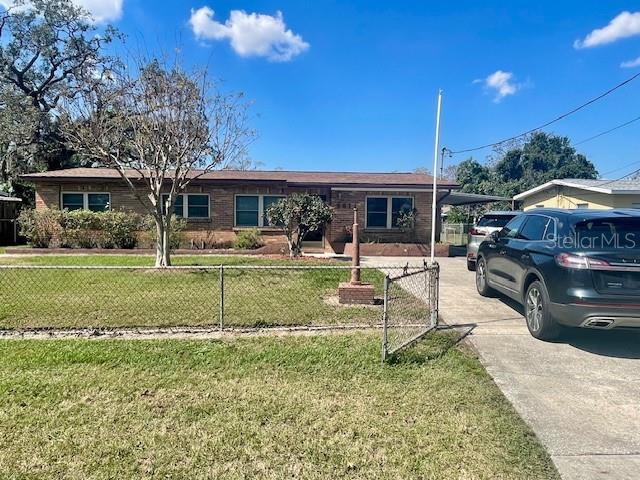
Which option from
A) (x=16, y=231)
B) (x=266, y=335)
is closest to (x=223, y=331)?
(x=266, y=335)

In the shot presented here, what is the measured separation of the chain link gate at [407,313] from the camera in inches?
176

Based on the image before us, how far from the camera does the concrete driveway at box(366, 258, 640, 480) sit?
2.82 meters

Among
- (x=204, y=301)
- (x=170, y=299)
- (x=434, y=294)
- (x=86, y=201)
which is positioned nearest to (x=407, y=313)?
(x=434, y=294)

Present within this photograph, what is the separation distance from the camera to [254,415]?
3264mm

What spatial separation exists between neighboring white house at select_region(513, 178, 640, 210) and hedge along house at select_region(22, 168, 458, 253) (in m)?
6.38

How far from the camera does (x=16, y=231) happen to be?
18.3 m

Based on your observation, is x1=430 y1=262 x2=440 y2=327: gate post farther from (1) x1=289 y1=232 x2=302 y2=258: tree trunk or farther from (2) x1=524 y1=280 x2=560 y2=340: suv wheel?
(1) x1=289 y1=232 x2=302 y2=258: tree trunk

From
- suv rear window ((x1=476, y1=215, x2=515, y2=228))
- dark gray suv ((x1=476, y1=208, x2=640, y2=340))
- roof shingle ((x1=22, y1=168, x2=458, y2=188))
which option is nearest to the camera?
dark gray suv ((x1=476, y1=208, x2=640, y2=340))

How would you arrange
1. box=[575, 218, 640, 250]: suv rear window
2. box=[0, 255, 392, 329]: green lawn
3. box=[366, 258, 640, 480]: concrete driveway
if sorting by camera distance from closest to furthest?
box=[366, 258, 640, 480]: concrete driveway, box=[575, 218, 640, 250]: suv rear window, box=[0, 255, 392, 329]: green lawn

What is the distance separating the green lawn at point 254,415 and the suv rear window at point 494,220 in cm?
797

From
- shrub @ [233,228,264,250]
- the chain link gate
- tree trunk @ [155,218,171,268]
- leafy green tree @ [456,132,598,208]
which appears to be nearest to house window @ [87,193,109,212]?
shrub @ [233,228,264,250]

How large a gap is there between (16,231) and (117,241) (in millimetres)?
6893

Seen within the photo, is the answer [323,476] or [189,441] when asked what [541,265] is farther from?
[189,441]

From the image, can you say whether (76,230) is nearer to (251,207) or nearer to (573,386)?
(251,207)
